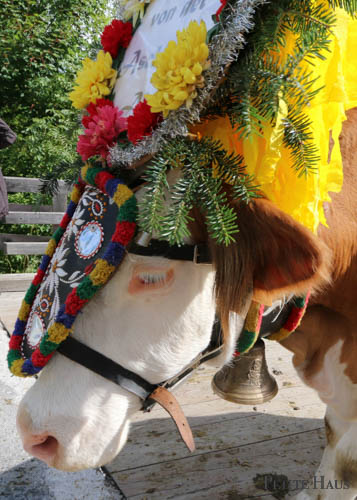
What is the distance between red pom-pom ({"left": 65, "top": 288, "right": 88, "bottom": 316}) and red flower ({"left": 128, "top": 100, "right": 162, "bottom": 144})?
0.41 m

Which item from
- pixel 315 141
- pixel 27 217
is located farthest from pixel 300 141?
pixel 27 217

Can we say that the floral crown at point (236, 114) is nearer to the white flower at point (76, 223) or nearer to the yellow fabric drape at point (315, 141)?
the yellow fabric drape at point (315, 141)

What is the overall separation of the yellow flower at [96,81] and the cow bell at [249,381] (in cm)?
137

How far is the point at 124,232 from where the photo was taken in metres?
1.14

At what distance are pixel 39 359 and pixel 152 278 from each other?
362 millimetres

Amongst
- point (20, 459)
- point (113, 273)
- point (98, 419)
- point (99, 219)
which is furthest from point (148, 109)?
point (20, 459)

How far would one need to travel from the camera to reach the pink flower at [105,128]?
1229 millimetres

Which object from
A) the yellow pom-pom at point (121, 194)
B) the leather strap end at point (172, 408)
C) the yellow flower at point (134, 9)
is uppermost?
the yellow flower at point (134, 9)

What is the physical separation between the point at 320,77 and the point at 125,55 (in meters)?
0.57

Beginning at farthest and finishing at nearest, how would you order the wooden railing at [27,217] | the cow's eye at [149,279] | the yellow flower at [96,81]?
the wooden railing at [27,217] → the yellow flower at [96,81] → the cow's eye at [149,279]

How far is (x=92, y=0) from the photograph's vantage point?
9680 millimetres

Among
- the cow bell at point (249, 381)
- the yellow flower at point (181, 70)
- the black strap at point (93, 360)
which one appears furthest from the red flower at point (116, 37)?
the cow bell at point (249, 381)

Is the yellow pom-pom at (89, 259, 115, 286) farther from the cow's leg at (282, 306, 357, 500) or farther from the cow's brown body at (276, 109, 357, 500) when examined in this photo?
the cow's leg at (282, 306, 357, 500)

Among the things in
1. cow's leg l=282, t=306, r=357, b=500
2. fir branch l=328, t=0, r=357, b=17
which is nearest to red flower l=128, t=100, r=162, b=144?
fir branch l=328, t=0, r=357, b=17
